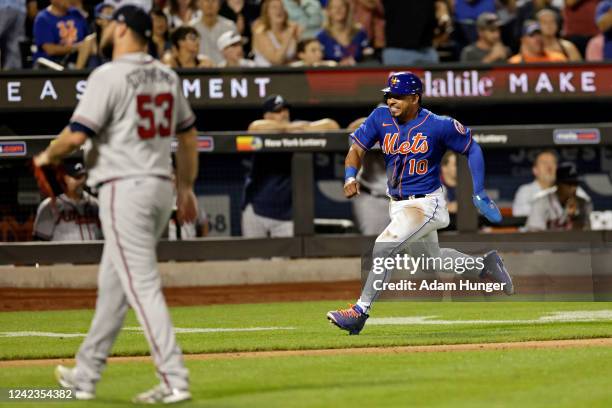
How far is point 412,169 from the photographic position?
9188 millimetres

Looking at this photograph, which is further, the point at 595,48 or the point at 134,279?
the point at 595,48

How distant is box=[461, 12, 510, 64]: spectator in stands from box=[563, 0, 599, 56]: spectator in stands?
96 centimetres

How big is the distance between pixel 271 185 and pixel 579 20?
4874mm

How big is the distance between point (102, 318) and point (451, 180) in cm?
906

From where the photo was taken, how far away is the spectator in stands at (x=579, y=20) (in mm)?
16312

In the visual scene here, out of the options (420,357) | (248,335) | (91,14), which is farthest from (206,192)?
(420,357)

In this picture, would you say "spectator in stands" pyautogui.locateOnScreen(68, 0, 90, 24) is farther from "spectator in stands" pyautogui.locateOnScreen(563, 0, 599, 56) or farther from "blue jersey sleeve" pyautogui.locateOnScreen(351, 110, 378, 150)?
"blue jersey sleeve" pyautogui.locateOnScreen(351, 110, 378, 150)

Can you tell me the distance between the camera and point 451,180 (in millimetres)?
14703

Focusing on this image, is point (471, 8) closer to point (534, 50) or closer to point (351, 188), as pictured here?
point (534, 50)

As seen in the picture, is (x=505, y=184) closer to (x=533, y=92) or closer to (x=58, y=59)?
(x=533, y=92)

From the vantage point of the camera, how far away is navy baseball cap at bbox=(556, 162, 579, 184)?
47.9 feet

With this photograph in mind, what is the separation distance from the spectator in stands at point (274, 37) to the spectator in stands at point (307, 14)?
0.70 m

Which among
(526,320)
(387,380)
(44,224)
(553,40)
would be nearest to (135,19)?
(387,380)

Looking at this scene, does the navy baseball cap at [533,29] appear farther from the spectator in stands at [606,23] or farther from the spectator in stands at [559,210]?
the spectator in stands at [559,210]
